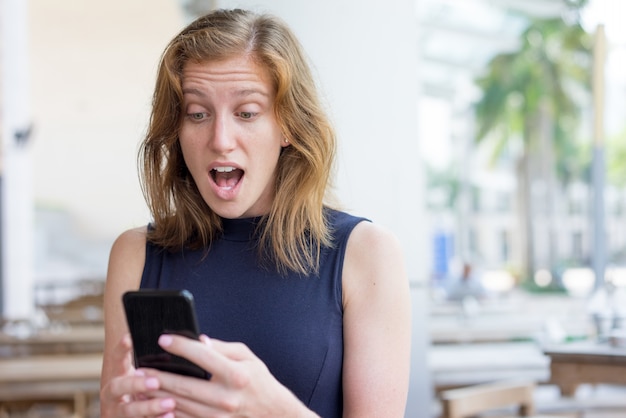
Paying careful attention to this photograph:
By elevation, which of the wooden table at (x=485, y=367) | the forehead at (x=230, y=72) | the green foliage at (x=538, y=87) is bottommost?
the wooden table at (x=485, y=367)

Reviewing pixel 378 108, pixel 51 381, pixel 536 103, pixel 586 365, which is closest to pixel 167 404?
pixel 378 108

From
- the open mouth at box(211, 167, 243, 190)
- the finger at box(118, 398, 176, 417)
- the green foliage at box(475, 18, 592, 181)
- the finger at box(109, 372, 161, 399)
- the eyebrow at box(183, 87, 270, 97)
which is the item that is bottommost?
the finger at box(118, 398, 176, 417)

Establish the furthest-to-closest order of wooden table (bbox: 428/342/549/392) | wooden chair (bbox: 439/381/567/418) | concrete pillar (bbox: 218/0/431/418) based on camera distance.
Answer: wooden table (bbox: 428/342/549/392) → wooden chair (bbox: 439/381/567/418) → concrete pillar (bbox: 218/0/431/418)

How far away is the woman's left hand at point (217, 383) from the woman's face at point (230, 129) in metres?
0.31

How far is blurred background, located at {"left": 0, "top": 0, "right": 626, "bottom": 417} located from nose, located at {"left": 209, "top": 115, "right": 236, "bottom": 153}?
0.40m

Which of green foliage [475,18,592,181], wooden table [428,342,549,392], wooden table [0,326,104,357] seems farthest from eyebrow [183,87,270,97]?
green foliage [475,18,592,181]

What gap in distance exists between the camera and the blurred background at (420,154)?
3021 mm

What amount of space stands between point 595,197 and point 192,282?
412cm

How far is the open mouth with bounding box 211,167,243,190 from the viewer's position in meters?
1.44

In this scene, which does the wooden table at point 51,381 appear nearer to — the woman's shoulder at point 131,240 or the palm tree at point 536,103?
the woman's shoulder at point 131,240

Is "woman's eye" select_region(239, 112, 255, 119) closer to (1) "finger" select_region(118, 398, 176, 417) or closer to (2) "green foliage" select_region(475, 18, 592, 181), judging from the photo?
(1) "finger" select_region(118, 398, 176, 417)

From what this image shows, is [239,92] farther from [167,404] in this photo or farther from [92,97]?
[92,97]

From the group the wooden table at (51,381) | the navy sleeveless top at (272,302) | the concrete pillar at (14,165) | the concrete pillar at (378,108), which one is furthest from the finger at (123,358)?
the concrete pillar at (14,165)

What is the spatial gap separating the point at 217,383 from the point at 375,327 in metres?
0.34
